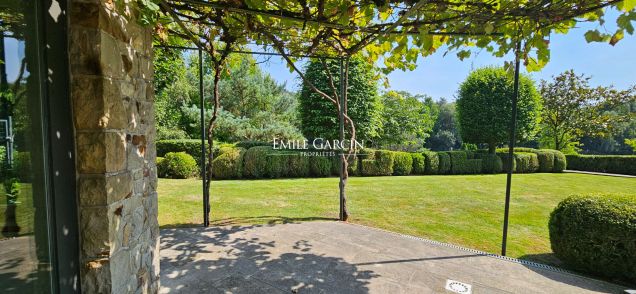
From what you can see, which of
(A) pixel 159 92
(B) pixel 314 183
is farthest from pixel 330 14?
(A) pixel 159 92

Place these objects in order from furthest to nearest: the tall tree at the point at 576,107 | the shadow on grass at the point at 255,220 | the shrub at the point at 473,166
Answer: the tall tree at the point at 576,107
the shrub at the point at 473,166
the shadow on grass at the point at 255,220

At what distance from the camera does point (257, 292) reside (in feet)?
7.33

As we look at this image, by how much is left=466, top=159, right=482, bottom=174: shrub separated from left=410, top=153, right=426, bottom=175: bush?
2.22 m

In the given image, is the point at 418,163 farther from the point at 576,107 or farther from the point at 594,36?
the point at 576,107

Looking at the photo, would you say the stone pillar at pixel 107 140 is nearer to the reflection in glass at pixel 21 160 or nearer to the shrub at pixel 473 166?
the reflection in glass at pixel 21 160

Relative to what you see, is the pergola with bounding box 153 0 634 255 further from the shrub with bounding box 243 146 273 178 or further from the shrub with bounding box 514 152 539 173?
the shrub with bounding box 514 152 539 173

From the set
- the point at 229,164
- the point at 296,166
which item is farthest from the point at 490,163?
the point at 229,164

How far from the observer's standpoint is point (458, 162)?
1170cm

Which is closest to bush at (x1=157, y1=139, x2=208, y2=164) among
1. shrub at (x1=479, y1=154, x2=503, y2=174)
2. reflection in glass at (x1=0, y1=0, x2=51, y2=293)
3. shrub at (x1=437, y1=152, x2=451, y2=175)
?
shrub at (x1=437, y1=152, x2=451, y2=175)

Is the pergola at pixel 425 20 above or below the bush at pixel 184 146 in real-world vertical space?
above

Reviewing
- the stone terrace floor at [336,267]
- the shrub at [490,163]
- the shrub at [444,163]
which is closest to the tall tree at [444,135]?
the shrub at [490,163]

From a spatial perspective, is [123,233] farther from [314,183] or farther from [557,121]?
[557,121]

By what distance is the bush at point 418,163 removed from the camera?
439 inches

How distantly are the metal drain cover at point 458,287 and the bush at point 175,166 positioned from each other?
803cm
